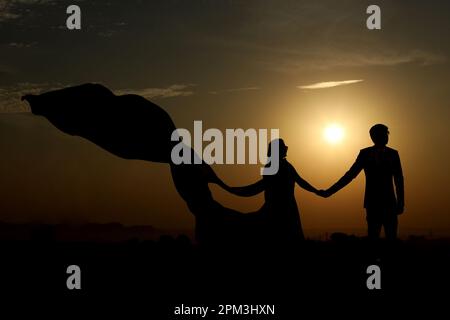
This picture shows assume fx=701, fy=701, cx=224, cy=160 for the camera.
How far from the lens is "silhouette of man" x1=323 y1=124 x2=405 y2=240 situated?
15125 millimetres

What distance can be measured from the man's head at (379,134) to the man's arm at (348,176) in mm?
624

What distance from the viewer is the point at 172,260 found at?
1464 cm

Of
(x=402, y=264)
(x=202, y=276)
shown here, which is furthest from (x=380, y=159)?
(x=202, y=276)

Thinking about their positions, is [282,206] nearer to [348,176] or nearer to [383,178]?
[348,176]

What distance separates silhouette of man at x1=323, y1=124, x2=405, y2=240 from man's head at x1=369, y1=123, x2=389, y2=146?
2 cm

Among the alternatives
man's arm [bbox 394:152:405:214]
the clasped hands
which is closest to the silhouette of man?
man's arm [bbox 394:152:405:214]

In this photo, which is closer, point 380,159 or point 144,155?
point 380,159

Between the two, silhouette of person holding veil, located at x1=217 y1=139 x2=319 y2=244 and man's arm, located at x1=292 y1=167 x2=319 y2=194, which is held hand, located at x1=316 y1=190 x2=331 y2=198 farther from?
silhouette of person holding veil, located at x1=217 y1=139 x2=319 y2=244

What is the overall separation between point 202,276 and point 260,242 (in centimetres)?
249

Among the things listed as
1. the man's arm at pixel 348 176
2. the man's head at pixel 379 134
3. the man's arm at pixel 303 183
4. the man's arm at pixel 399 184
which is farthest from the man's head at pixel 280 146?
the man's arm at pixel 399 184
